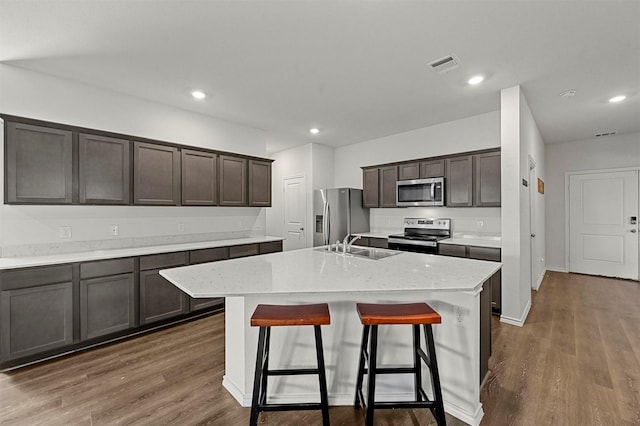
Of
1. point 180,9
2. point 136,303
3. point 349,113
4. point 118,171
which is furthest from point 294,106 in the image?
point 136,303

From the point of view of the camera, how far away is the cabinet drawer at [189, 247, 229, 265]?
11.2ft

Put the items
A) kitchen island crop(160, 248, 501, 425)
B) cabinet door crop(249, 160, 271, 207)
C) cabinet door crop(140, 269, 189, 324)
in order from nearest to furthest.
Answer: kitchen island crop(160, 248, 501, 425) < cabinet door crop(140, 269, 189, 324) < cabinet door crop(249, 160, 271, 207)

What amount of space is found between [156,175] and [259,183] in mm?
1473

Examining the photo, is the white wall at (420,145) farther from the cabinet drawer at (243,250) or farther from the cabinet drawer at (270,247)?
the cabinet drawer at (243,250)

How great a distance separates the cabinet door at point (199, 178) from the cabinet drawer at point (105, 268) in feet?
3.30

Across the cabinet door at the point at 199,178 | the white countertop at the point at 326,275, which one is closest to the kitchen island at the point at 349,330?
the white countertop at the point at 326,275

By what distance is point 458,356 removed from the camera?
181 centimetres

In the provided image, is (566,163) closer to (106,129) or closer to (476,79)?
(476,79)

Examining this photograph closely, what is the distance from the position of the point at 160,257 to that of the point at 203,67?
2025 mm

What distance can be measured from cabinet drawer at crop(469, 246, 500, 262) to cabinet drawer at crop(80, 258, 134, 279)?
3936mm

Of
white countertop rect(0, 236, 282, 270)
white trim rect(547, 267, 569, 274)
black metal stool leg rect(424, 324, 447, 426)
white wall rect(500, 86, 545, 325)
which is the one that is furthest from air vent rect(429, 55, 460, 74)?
white trim rect(547, 267, 569, 274)

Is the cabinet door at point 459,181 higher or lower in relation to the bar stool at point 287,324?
higher

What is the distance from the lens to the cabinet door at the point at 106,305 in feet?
8.83

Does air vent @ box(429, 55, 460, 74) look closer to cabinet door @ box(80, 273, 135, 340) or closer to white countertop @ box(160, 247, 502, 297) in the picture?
white countertop @ box(160, 247, 502, 297)
